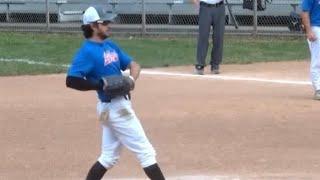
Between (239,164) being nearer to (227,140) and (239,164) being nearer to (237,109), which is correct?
(227,140)

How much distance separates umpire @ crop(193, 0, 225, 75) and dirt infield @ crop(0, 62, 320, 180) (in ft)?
2.98

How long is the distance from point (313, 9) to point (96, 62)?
5364mm

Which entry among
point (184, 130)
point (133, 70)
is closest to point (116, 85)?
point (133, 70)

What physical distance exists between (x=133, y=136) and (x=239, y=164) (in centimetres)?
170

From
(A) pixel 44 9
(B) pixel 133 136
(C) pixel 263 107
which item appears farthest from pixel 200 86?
(A) pixel 44 9

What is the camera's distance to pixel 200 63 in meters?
14.6

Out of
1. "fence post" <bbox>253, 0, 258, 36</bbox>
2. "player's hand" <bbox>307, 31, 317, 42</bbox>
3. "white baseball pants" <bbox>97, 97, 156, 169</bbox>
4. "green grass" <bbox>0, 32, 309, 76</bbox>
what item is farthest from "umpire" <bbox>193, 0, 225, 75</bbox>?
"white baseball pants" <bbox>97, 97, 156, 169</bbox>

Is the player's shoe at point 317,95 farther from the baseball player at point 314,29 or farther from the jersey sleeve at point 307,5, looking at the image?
the jersey sleeve at point 307,5

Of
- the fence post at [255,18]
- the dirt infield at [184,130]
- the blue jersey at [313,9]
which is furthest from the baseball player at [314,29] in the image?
the fence post at [255,18]

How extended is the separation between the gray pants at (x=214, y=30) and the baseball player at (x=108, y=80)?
7716mm

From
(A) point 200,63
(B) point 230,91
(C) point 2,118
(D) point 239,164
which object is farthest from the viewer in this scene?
(A) point 200,63

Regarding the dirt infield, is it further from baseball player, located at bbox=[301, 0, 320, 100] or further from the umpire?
the umpire

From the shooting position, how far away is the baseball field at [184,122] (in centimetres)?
816

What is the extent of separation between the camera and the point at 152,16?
23.7 m
